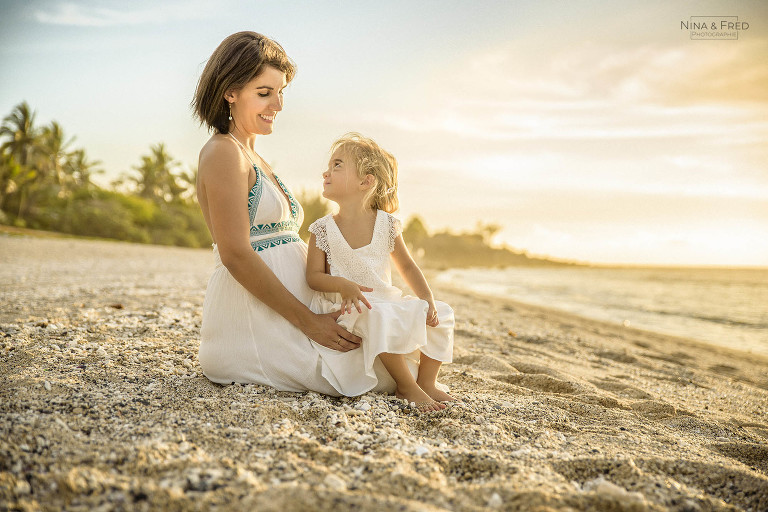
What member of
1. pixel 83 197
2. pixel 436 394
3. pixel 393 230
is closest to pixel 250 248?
pixel 393 230

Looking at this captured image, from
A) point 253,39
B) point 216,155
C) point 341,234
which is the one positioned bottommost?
point 341,234

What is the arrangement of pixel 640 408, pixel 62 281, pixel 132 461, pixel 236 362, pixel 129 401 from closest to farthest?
1. pixel 132 461
2. pixel 129 401
3. pixel 236 362
4. pixel 640 408
5. pixel 62 281

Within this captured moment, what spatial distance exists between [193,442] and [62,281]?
7229mm

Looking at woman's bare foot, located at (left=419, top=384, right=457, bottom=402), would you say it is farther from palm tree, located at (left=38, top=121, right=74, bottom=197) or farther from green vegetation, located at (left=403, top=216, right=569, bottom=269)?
green vegetation, located at (left=403, top=216, right=569, bottom=269)

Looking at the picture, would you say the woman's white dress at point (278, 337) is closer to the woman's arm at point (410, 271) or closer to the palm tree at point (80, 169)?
the woman's arm at point (410, 271)

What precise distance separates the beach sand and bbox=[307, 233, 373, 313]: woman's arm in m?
0.55

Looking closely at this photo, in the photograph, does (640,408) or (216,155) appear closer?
(216,155)

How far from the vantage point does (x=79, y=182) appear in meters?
40.6

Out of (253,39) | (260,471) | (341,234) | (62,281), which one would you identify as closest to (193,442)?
(260,471)

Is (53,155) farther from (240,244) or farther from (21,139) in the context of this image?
(240,244)

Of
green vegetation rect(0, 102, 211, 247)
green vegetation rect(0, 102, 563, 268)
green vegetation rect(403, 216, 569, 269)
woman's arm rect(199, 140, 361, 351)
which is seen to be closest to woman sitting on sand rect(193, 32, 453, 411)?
woman's arm rect(199, 140, 361, 351)

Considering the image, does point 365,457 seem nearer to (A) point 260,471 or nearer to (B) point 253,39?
(A) point 260,471

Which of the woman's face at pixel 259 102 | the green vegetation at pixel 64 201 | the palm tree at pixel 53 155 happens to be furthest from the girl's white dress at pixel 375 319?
the palm tree at pixel 53 155

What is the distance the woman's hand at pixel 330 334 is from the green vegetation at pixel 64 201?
3097 cm
